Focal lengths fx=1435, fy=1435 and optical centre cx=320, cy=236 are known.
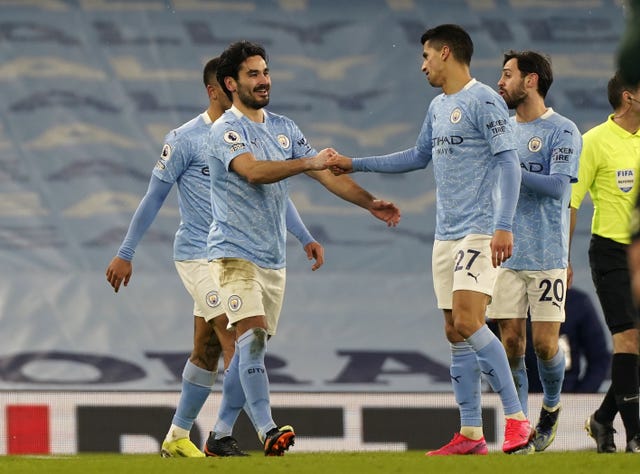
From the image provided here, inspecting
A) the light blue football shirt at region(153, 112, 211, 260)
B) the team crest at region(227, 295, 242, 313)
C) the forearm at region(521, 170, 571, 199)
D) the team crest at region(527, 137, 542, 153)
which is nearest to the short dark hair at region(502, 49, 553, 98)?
the team crest at region(527, 137, 542, 153)

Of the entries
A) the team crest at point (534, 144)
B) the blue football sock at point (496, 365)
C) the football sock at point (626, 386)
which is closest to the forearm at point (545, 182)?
the team crest at point (534, 144)

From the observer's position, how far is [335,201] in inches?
516

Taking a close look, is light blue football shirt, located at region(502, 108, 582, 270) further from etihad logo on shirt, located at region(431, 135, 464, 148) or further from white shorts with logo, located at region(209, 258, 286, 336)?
white shorts with logo, located at region(209, 258, 286, 336)

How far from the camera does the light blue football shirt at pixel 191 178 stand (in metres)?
8.11

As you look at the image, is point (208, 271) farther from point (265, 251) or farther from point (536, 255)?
point (536, 255)

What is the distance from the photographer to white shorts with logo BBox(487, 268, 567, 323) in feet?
26.2

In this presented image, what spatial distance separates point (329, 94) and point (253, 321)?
6467mm

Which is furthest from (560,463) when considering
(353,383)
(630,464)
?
(353,383)

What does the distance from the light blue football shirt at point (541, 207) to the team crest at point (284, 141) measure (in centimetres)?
137

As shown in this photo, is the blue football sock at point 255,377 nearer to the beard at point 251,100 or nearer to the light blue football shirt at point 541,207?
the beard at point 251,100

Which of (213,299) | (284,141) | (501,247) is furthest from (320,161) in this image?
(213,299)

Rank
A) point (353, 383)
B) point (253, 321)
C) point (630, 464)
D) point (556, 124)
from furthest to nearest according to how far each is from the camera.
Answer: point (353, 383) < point (556, 124) < point (253, 321) < point (630, 464)

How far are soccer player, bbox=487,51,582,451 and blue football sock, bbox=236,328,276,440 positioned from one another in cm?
166

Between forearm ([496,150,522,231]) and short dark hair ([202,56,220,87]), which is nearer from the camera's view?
forearm ([496,150,522,231])
